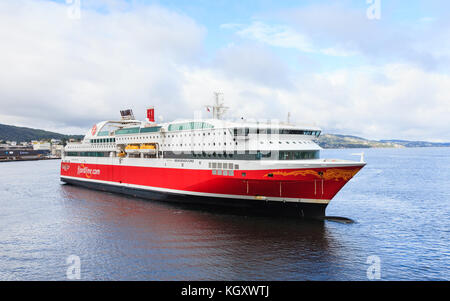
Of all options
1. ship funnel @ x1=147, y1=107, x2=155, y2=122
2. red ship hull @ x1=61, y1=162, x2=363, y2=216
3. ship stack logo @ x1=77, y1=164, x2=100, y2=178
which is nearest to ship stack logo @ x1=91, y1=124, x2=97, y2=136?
ship stack logo @ x1=77, y1=164, x2=100, y2=178

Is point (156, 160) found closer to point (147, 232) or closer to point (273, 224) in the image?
point (147, 232)

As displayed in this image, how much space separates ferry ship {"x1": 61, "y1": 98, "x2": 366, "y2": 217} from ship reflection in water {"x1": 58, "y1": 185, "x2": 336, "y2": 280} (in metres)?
1.42

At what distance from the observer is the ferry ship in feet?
64.6

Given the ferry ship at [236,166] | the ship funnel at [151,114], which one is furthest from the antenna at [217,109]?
the ship funnel at [151,114]

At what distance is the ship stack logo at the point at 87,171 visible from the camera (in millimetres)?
36281

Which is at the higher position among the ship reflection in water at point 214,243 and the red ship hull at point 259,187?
the red ship hull at point 259,187

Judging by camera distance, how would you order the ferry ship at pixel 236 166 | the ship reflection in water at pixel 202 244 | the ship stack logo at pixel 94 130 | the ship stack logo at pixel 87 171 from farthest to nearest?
the ship stack logo at pixel 94 130, the ship stack logo at pixel 87 171, the ferry ship at pixel 236 166, the ship reflection in water at pixel 202 244

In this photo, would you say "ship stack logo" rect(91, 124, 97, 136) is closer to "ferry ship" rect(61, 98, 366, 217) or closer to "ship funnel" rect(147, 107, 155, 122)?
"ship funnel" rect(147, 107, 155, 122)

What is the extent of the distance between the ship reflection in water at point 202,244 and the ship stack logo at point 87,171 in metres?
11.9

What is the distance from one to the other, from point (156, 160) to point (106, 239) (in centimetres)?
1061

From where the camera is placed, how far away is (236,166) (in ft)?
69.9

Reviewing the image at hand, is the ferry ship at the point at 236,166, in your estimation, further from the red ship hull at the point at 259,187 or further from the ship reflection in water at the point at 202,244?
the ship reflection in water at the point at 202,244

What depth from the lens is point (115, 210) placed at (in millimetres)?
25453
